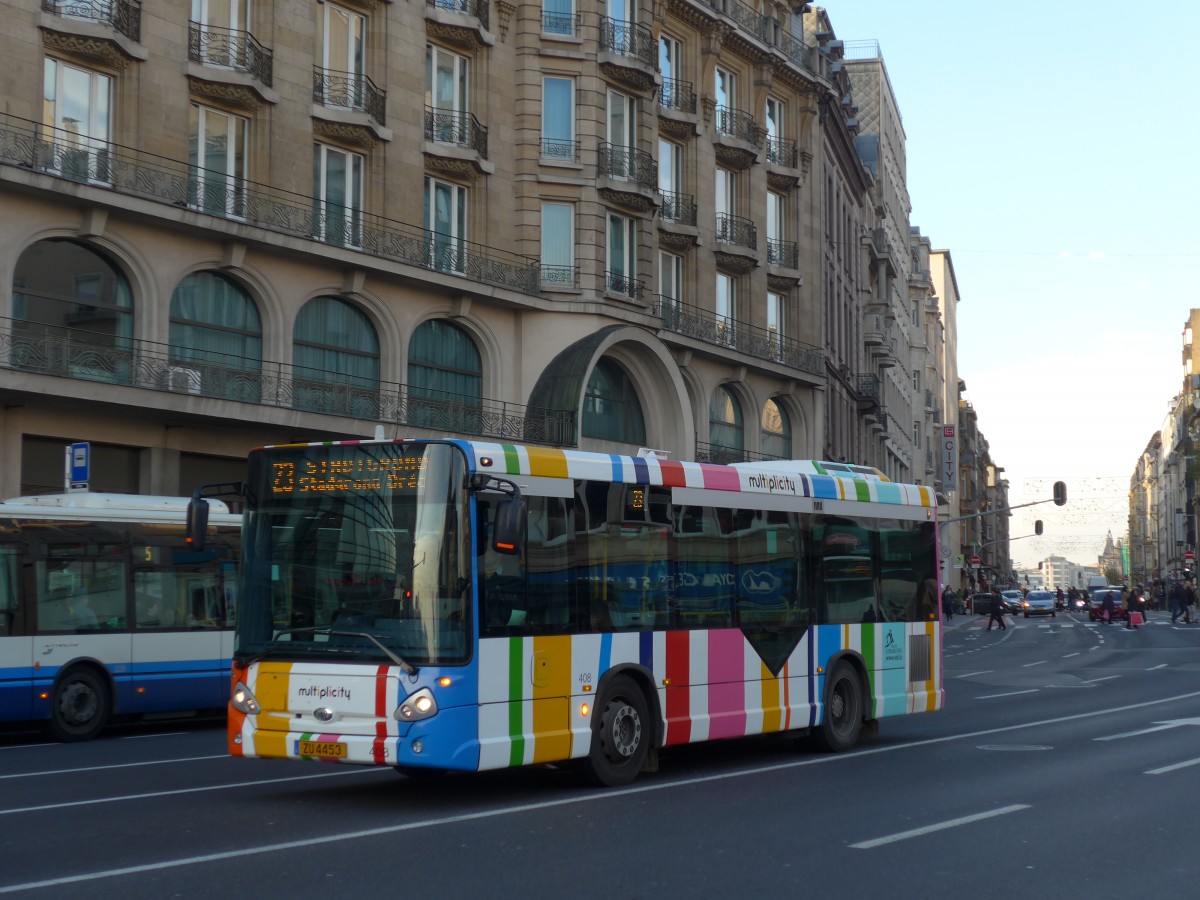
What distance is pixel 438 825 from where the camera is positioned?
1020 centimetres

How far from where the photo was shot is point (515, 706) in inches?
449

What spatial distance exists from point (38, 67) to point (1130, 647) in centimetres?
A: 3139

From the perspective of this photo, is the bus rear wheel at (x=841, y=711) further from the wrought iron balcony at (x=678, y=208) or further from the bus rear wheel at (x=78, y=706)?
the wrought iron balcony at (x=678, y=208)

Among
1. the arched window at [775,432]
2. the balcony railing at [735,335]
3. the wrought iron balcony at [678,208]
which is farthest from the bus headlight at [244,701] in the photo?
the arched window at [775,432]

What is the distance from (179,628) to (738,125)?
98.4 ft

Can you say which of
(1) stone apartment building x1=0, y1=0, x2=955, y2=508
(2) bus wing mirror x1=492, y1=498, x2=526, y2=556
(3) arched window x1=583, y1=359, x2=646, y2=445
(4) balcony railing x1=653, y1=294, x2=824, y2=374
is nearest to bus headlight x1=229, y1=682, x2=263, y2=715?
(2) bus wing mirror x1=492, y1=498, x2=526, y2=556

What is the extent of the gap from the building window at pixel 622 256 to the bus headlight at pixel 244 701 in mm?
26771

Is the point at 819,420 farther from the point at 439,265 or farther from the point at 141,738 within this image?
the point at 141,738

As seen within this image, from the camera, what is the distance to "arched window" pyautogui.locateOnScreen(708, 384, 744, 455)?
43469 mm

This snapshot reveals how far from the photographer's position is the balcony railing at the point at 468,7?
1360 inches

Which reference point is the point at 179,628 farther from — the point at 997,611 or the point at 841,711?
the point at 997,611

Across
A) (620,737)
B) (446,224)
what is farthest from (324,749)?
(446,224)

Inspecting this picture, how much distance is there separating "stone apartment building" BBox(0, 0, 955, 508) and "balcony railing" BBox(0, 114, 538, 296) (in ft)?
0.20

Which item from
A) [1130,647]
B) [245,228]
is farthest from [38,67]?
A: [1130,647]
